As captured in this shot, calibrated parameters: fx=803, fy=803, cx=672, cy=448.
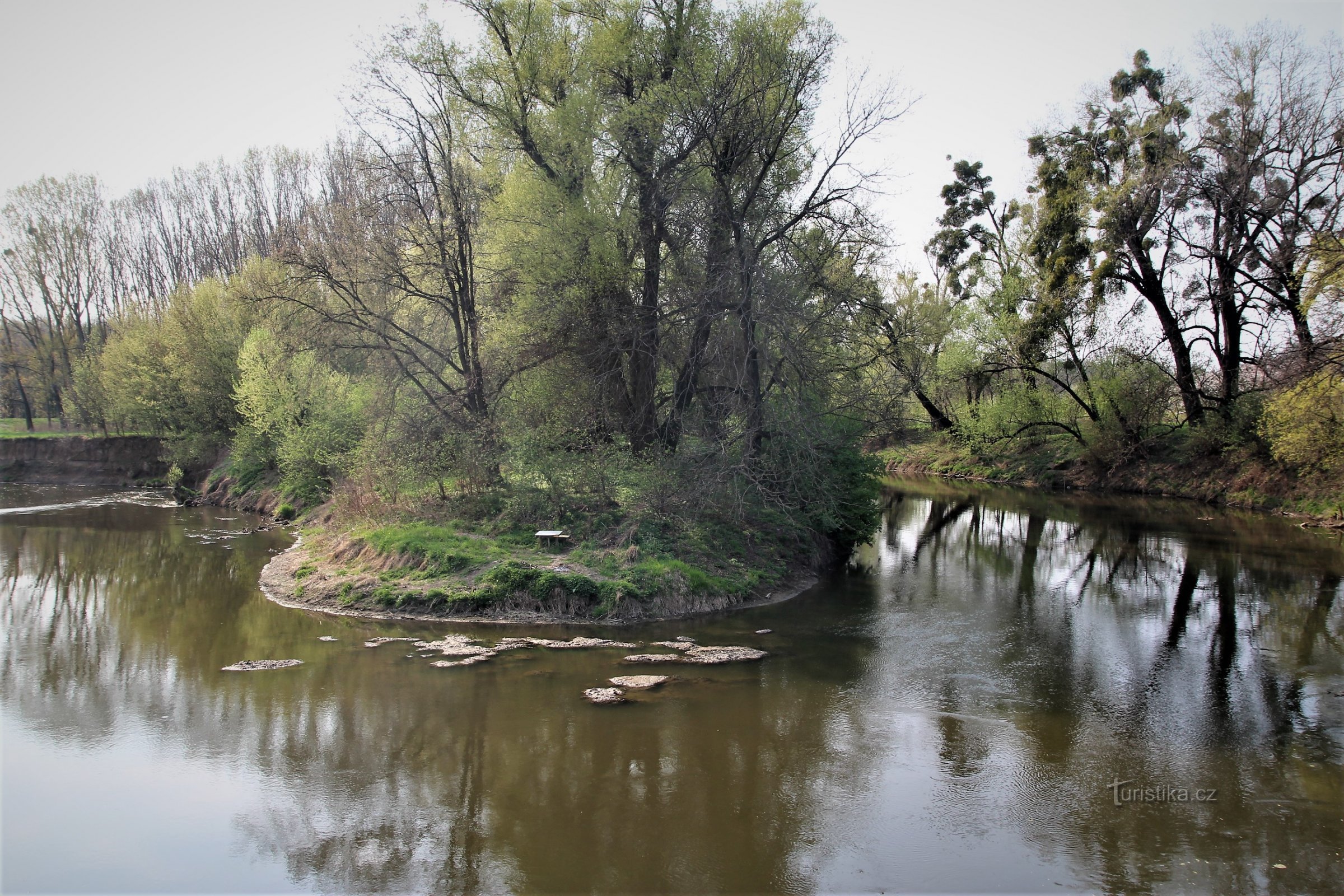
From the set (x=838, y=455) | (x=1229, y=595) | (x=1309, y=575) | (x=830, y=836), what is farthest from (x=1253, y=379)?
(x=830, y=836)

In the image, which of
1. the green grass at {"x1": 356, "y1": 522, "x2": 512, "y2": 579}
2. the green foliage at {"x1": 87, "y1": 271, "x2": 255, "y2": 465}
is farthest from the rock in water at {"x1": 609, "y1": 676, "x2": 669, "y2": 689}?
the green foliage at {"x1": 87, "y1": 271, "x2": 255, "y2": 465}

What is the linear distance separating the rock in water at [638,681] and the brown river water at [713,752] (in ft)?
0.93

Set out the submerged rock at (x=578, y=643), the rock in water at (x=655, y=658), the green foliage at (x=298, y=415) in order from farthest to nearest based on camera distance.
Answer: the green foliage at (x=298, y=415), the submerged rock at (x=578, y=643), the rock in water at (x=655, y=658)

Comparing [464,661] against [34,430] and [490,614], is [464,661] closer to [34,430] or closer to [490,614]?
[490,614]

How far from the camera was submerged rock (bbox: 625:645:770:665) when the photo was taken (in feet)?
41.4

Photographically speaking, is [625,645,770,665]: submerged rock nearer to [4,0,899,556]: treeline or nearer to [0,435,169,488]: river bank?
[4,0,899,556]: treeline

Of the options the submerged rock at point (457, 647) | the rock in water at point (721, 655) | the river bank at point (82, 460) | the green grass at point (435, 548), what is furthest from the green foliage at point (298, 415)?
the rock in water at point (721, 655)

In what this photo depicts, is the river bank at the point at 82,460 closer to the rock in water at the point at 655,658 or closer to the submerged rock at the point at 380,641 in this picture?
the submerged rock at the point at 380,641

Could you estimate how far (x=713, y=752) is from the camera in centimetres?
936
